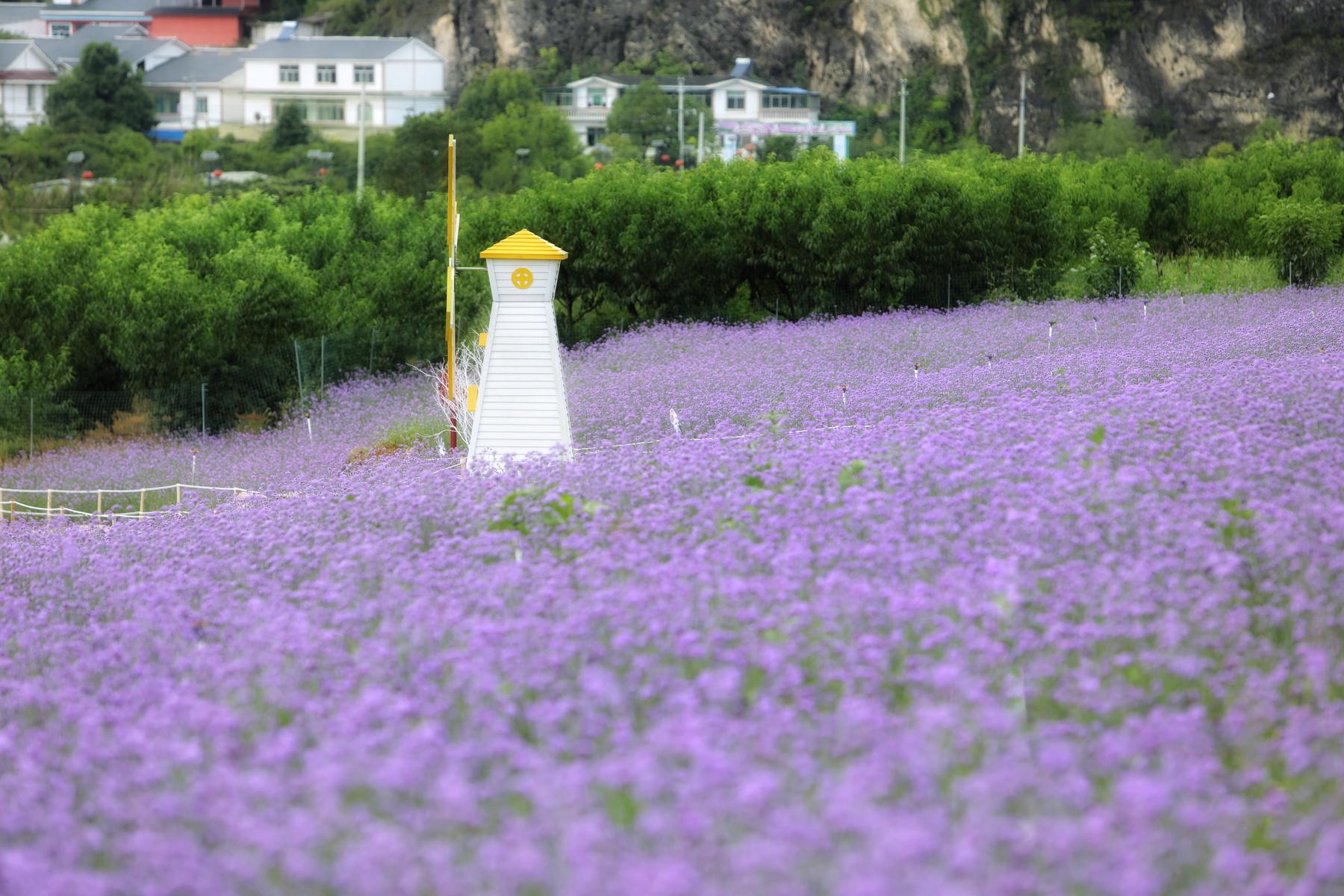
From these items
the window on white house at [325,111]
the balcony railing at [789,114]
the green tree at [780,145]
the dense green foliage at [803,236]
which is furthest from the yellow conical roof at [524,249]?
the window on white house at [325,111]

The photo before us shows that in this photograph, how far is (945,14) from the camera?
A: 336 feet

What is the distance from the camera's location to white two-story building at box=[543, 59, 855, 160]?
105625 millimetres

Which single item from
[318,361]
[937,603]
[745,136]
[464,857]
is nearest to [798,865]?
[464,857]

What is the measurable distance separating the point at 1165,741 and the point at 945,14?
104 meters

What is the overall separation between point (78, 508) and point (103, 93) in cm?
9641

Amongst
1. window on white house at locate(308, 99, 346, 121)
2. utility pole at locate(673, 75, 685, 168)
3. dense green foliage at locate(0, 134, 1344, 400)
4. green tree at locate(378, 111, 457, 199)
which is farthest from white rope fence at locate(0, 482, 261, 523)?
window on white house at locate(308, 99, 346, 121)

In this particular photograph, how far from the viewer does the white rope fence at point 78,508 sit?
1675 centimetres

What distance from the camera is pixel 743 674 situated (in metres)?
5.26

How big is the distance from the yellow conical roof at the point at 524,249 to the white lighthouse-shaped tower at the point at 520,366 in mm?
10

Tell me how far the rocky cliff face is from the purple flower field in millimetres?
88883

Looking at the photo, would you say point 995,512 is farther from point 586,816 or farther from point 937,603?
point 586,816

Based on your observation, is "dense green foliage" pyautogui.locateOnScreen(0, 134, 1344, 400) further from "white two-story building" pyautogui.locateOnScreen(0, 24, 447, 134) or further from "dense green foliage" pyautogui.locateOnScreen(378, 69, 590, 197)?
"white two-story building" pyautogui.locateOnScreen(0, 24, 447, 134)

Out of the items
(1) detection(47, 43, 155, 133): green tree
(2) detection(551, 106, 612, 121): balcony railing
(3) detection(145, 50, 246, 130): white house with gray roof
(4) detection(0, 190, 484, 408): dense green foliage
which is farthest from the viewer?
(3) detection(145, 50, 246, 130): white house with gray roof

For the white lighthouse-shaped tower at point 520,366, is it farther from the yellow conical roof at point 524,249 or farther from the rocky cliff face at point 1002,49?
the rocky cliff face at point 1002,49
